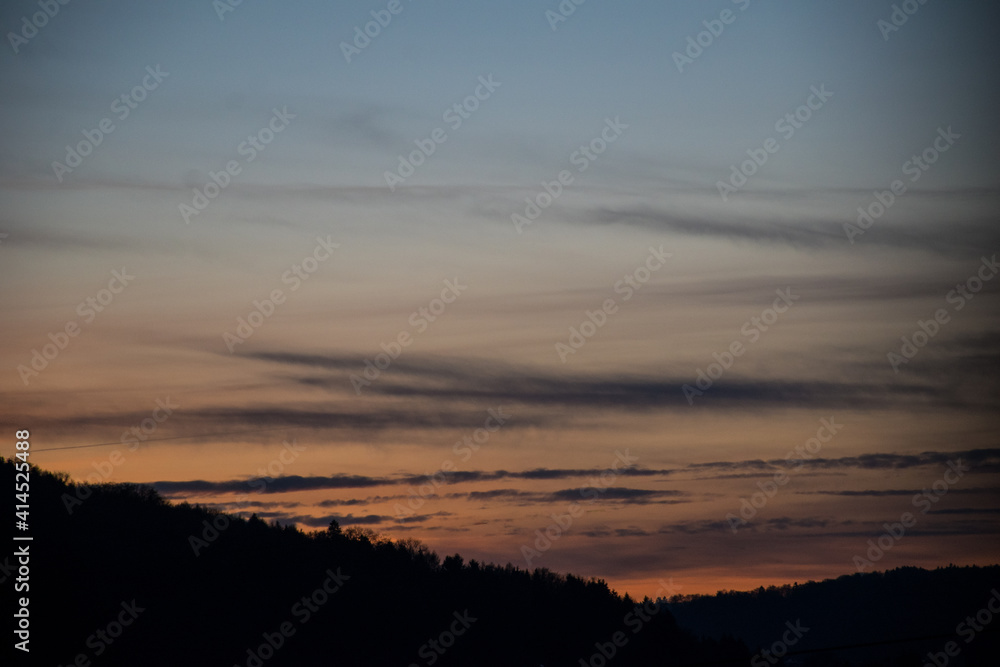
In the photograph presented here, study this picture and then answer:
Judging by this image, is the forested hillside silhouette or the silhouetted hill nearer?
the forested hillside silhouette

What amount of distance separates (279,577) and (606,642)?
36.1m

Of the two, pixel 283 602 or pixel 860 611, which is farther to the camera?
pixel 860 611

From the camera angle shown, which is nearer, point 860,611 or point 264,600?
point 264,600

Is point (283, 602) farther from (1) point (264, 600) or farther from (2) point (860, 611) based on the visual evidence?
(2) point (860, 611)

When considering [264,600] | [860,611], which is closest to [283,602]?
[264,600]

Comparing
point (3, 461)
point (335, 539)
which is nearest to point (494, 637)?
point (335, 539)

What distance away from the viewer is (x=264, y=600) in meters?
98.9

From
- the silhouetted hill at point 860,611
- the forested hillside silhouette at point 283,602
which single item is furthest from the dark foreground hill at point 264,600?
the silhouetted hill at point 860,611

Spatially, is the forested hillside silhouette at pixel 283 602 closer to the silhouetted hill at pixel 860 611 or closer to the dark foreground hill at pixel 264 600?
the dark foreground hill at pixel 264 600

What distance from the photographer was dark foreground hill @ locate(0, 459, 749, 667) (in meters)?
91.8

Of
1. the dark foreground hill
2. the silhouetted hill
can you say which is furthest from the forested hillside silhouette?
the silhouetted hill

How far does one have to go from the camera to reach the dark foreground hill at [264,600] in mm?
91750

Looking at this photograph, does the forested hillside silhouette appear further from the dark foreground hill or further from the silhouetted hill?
the silhouetted hill

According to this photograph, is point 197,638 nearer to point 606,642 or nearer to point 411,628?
point 411,628
